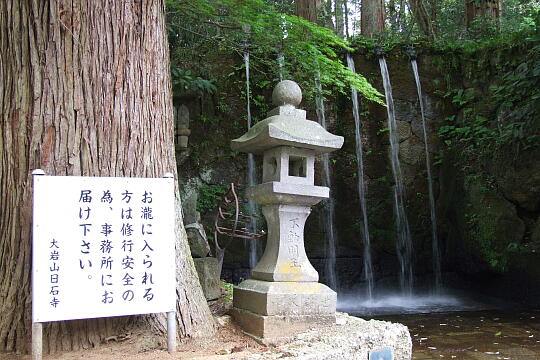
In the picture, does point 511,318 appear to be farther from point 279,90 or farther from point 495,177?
point 279,90

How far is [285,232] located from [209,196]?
5477 millimetres

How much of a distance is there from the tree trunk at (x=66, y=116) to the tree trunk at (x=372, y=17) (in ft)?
35.0

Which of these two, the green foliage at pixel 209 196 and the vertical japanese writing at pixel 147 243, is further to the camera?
the green foliage at pixel 209 196

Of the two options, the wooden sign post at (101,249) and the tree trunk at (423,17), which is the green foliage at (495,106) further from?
the wooden sign post at (101,249)

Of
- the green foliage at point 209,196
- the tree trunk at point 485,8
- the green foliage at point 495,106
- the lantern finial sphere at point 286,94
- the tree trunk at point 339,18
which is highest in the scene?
the tree trunk at point 339,18

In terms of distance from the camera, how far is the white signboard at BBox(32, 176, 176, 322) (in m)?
2.91

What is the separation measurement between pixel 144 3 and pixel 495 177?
7.66 m

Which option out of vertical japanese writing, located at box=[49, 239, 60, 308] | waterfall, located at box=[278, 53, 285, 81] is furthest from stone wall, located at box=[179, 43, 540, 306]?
vertical japanese writing, located at box=[49, 239, 60, 308]

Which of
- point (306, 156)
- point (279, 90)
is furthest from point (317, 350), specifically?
point (279, 90)

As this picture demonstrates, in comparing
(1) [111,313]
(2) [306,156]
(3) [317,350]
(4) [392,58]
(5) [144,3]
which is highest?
(4) [392,58]

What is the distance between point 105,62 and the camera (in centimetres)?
352

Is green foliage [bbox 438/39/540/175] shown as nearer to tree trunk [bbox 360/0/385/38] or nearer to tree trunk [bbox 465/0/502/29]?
tree trunk [bbox 465/0/502/29]

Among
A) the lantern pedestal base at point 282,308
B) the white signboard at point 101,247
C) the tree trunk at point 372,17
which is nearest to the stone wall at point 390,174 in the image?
the tree trunk at point 372,17

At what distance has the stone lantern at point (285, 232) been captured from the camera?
4062 mm
